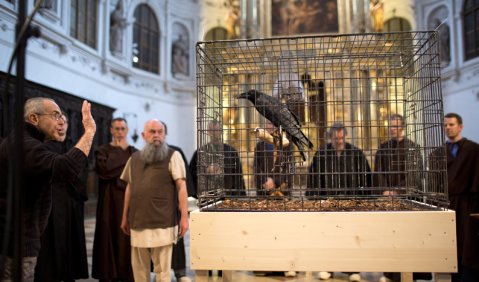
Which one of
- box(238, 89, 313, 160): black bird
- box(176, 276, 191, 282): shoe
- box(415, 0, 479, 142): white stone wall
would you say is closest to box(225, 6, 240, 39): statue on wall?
box(415, 0, 479, 142): white stone wall

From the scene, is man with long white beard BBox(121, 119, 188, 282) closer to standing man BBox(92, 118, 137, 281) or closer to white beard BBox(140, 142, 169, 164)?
white beard BBox(140, 142, 169, 164)

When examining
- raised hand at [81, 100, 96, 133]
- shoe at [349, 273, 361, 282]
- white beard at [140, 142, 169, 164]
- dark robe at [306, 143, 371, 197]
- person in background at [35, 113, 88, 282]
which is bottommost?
shoe at [349, 273, 361, 282]

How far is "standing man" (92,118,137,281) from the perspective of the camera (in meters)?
3.93

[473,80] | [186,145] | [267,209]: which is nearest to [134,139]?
[186,145]

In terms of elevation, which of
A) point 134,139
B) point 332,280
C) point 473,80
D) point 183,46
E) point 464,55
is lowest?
point 332,280

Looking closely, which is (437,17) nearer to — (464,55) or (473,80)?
(464,55)

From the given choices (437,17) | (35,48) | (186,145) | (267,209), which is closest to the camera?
(267,209)

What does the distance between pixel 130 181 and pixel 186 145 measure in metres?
10.7

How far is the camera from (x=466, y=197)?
Answer: 365 centimetres

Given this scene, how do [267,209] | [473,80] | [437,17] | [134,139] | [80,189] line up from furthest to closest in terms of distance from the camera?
1. [437,17]
2. [134,139]
3. [473,80]
4. [80,189]
5. [267,209]

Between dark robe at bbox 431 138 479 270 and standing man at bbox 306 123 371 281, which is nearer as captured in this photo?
standing man at bbox 306 123 371 281

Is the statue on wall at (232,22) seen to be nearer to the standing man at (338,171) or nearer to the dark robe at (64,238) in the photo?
the standing man at (338,171)

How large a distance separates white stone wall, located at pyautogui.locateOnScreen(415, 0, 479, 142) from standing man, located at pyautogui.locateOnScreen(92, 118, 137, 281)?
9.63 meters

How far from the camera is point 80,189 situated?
3.93m
